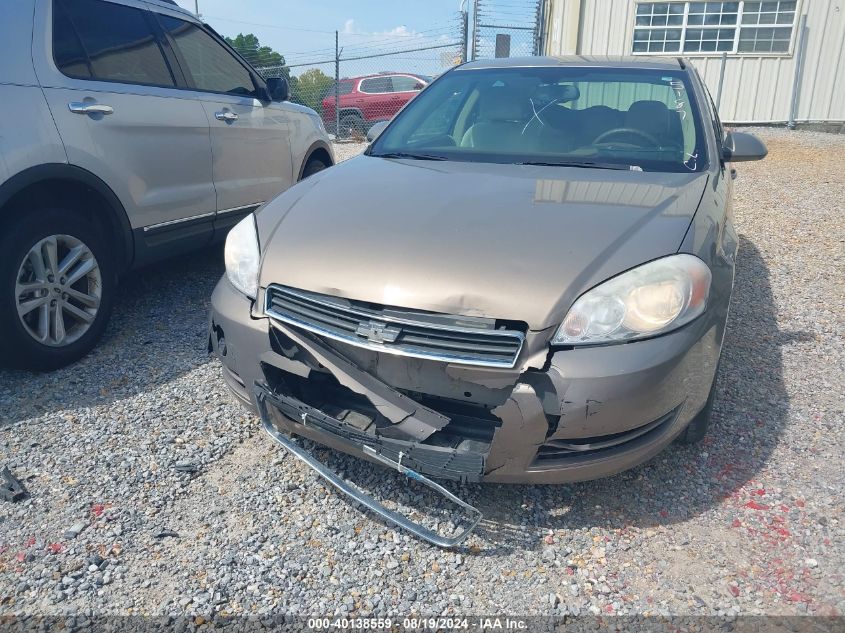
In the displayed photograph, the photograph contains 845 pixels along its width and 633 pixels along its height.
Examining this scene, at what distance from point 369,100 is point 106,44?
1209 centimetres

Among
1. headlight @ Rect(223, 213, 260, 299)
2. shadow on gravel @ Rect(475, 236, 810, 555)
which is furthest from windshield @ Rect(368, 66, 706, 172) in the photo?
shadow on gravel @ Rect(475, 236, 810, 555)

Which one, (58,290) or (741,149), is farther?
(741,149)

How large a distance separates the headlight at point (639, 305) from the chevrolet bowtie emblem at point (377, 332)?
52cm

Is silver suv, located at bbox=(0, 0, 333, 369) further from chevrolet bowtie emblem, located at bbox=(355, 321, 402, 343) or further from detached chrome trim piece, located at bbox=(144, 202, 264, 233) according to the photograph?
chevrolet bowtie emblem, located at bbox=(355, 321, 402, 343)

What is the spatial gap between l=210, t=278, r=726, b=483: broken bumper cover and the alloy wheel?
149 cm

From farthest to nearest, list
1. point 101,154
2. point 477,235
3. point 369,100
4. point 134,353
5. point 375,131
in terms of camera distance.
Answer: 1. point 369,100
2. point 375,131
3. point 134,353
4. point 101,154
5. point 477,235

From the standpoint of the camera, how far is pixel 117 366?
11.5ft

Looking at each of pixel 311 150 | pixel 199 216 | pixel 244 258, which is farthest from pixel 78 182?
pixel 311 150

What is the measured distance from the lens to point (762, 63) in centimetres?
1417

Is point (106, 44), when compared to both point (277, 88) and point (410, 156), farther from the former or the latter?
point (410, 156)

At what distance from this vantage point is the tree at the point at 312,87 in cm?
1592

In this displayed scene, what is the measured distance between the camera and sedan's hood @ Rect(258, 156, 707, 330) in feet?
7.00

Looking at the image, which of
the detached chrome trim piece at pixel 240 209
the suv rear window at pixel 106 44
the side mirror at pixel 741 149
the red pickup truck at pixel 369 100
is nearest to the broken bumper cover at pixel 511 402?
the side mirror at pixel 741 149

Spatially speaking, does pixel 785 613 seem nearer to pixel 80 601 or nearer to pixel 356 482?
pixel 356 482
